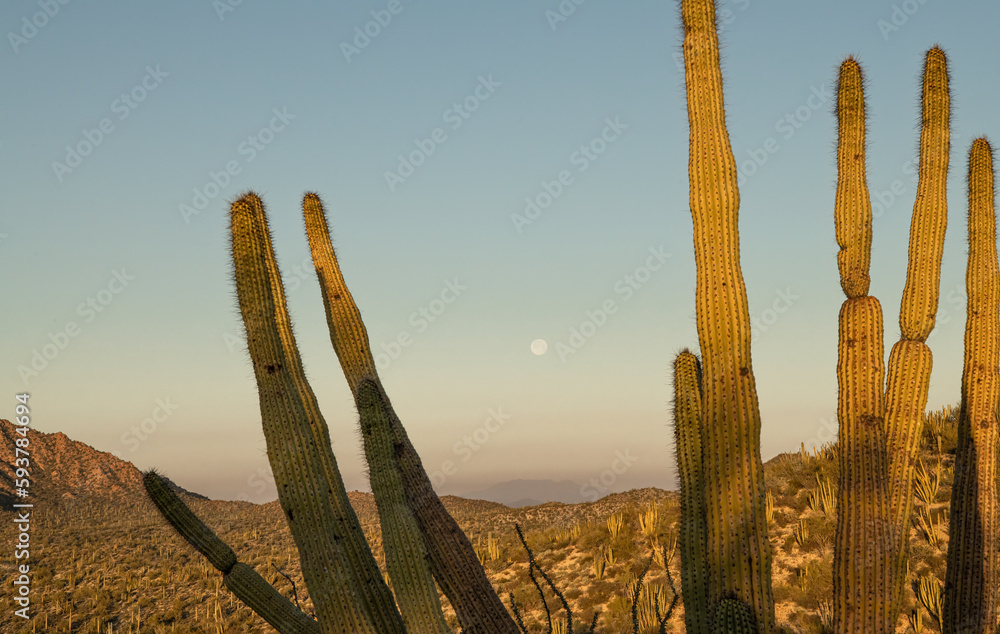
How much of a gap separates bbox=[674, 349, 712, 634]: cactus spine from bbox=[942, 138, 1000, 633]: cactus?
2867mm

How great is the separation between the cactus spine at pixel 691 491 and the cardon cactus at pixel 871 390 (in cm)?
95

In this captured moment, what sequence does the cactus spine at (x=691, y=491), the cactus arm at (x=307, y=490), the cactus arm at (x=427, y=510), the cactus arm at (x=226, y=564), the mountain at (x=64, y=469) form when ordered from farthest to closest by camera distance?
1. the mountain at (x=64, y=469)
2. the cactus arm at (x=427, y=510)
3. the cactus arm at (x=226, y=564)
4. the cactus spine at (x=691, y=491)
5. the cactus arm at (x=307, y=490)

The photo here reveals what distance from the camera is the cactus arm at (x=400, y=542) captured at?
16.7 ft

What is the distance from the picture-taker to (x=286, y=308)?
6.23 metres

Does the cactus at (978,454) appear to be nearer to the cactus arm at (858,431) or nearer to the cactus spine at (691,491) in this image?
the cactus arm at (858,431)

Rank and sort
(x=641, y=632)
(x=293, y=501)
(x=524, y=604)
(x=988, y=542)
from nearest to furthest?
(x=293, y=501) → (x=988, y=542) → (x=641, y=632) → (x=524, y=604)

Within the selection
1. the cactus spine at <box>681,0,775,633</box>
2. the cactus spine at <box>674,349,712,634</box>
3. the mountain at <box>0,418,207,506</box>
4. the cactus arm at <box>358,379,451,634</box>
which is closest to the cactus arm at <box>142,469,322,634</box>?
the cactus arm at <box>358,379,451,634</box>

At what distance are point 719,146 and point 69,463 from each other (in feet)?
169

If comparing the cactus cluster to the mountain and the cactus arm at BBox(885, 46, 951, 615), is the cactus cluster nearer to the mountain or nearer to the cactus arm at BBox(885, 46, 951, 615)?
the cactus arm at BBox(885, 46, 951, 615)

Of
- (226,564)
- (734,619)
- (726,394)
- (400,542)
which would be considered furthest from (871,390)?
(226,564)

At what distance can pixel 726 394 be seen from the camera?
478 centimetres

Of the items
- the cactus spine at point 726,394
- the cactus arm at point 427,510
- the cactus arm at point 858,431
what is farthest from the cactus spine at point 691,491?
the cactus arm at point 427,510

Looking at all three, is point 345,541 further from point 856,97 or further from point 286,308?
point 856,97

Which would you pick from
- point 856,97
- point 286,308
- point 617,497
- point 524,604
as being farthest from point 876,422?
point 617,497
